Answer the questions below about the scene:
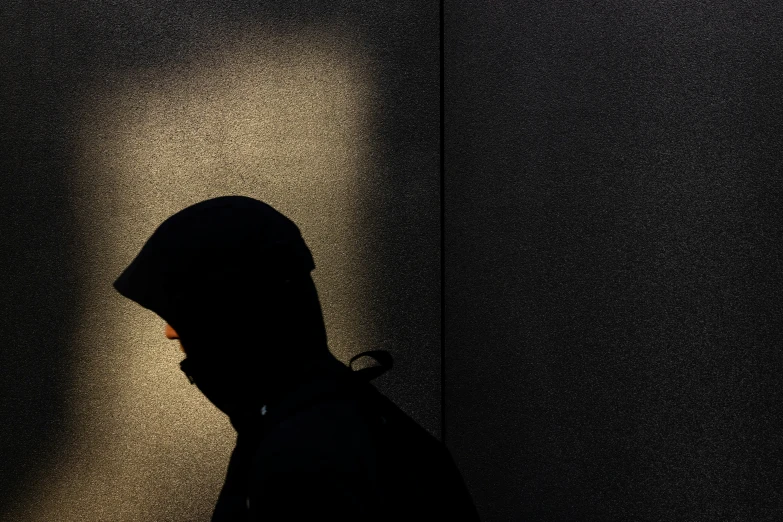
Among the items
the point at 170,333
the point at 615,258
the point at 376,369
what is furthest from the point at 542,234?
the point at 170,333

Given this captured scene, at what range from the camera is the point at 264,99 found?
1843 millimetres

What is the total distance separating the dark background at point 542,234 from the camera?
4.91ft

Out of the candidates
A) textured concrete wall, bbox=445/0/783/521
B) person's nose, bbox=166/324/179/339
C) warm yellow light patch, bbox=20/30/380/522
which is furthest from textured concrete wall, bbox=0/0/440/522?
person's nose, bbox=166/324/179/339

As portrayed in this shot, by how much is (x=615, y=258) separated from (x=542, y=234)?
0.20m

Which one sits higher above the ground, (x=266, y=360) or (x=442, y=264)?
(x=266, y=360)

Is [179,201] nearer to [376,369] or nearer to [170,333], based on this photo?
[170,333]

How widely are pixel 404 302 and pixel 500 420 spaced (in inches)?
16.1

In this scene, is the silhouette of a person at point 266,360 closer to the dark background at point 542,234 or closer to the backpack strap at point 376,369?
the backpack strap at point 376,369

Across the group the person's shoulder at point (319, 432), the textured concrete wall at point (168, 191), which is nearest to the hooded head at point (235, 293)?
the person's shoulder at point (319, 432)

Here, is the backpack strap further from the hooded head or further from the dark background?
the dark background

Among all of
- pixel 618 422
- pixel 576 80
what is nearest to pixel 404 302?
pixel 618 422

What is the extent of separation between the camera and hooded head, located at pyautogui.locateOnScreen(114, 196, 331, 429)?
35.4 inches

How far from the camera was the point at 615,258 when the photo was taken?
5.34ft

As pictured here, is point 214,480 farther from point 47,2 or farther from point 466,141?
point 47,2
